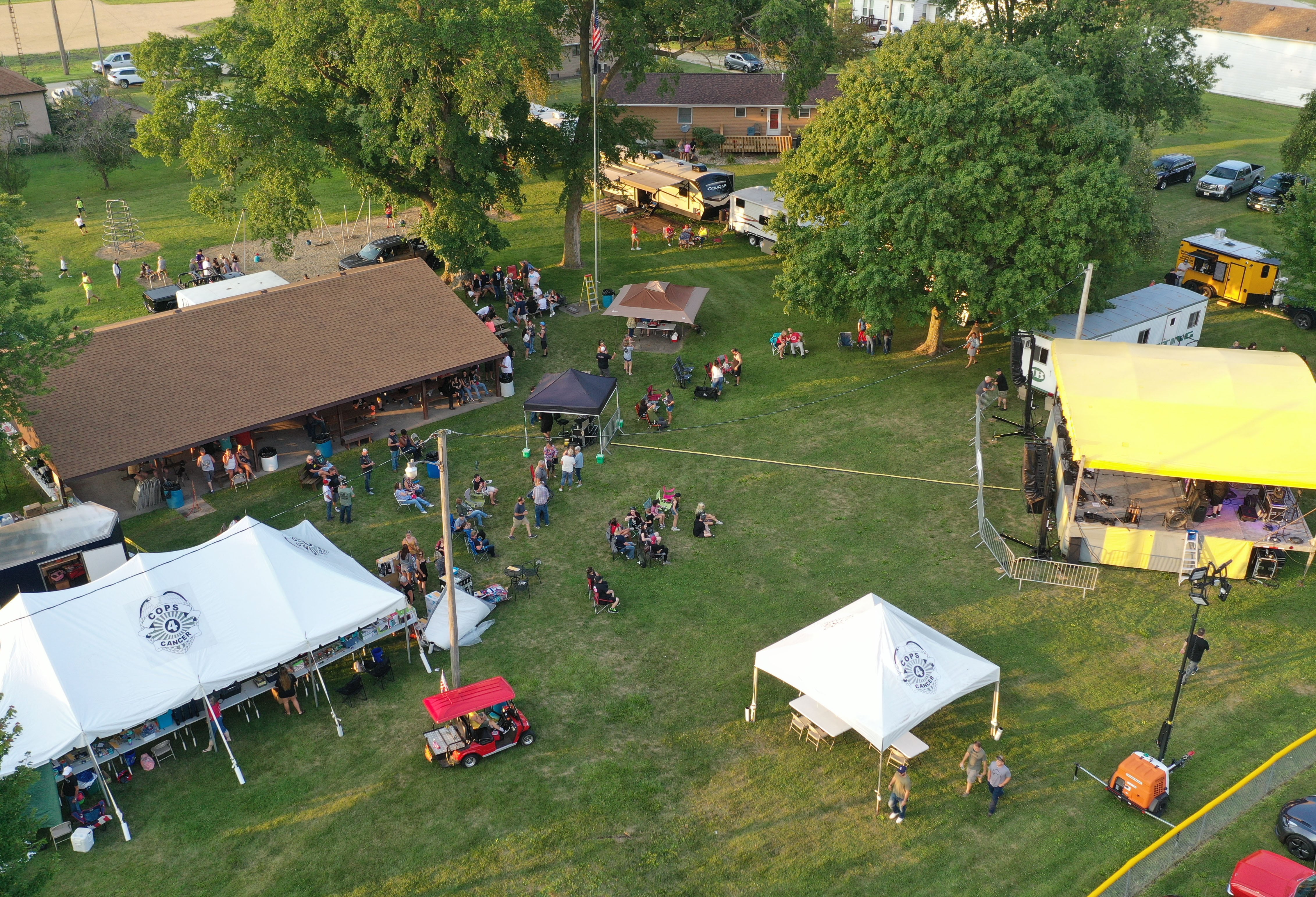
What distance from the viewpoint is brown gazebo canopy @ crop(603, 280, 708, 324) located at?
A: 37250 millimetres

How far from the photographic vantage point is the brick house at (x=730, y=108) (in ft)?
190

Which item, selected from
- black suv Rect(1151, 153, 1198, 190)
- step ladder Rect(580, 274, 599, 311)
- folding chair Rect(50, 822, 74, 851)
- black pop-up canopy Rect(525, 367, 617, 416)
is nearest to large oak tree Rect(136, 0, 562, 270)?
step ladder Rect(580, 274, 599, 311)

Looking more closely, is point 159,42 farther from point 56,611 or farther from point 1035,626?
point 1035,626

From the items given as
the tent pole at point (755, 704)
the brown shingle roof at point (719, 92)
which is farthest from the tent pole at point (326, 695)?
the brown shingle roof at point (719, 92)

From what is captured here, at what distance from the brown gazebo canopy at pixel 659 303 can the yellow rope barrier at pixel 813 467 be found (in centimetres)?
719

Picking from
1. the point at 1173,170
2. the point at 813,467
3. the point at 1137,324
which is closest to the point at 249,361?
the point at 813,467

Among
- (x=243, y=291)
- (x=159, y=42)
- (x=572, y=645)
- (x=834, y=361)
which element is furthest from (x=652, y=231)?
(x=572, y=645)

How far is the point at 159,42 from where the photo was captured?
33938mm

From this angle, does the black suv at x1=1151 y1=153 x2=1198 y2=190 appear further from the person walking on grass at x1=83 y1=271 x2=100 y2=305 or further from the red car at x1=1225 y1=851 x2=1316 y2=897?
the person walking on grass at x1=83 y1=271 x2=100 y2=305

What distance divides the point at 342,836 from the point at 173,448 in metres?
13.9

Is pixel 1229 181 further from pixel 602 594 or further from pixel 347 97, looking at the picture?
pixel 602 594

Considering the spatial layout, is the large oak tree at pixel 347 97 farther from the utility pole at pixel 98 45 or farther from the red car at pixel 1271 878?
the utility pole at pixel 98 45

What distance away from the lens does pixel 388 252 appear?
43.4 m

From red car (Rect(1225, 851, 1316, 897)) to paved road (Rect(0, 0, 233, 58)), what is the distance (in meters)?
90.0
